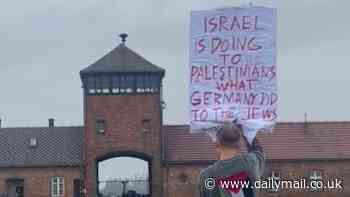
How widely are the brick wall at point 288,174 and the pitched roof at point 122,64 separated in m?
5.46

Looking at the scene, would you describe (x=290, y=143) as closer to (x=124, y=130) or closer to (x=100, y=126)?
(x=124, y=130)

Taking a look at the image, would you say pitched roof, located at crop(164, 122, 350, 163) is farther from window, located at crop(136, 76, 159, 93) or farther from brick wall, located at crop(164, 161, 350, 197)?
window, located at crop(136, 76, 159, 93)

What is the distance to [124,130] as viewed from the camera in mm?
45062

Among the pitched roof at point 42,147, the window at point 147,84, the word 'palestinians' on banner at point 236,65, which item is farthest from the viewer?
the pitched roof at point 42,147

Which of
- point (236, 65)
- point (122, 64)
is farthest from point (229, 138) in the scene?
point (122, 64)

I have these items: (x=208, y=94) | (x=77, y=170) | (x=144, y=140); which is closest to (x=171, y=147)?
(x=144, y=140)

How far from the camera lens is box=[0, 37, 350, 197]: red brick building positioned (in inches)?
1779

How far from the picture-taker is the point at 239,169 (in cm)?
735

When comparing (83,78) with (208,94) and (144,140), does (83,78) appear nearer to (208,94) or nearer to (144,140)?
(144,140)

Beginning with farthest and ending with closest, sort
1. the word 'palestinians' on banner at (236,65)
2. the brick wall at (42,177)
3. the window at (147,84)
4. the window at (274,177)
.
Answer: the brick wall at (42,177) → the window at (147,84) → the window at (274,177) → the word 'palestinians' on banner at (236,65)

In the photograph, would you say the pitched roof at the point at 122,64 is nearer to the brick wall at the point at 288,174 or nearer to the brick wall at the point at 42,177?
the brick wall at the point at 288,174

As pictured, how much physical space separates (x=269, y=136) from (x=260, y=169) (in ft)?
135

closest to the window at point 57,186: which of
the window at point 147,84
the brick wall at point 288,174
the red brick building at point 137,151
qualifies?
the red brick building at point 137,151

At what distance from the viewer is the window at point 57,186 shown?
46625 millimetres
